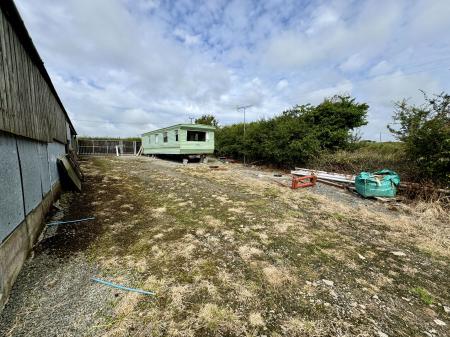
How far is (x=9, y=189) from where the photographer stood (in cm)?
233

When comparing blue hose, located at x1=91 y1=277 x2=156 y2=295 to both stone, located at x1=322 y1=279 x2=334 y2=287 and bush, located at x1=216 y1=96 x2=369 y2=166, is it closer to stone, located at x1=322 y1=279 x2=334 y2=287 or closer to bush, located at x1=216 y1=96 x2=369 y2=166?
stone, located at x1=322 y1=279 x2=334 y2=287

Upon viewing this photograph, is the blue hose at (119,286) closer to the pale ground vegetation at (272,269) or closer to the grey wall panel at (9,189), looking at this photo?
the pale ground vegetation at (272,269)

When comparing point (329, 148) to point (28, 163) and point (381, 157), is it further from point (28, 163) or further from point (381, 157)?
point (28, 163)

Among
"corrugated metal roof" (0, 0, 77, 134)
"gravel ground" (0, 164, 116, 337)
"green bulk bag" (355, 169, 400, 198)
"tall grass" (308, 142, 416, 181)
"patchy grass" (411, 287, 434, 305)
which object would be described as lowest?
"gravel ground" (0, 164, 116, 337)

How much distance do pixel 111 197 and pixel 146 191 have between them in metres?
0.98

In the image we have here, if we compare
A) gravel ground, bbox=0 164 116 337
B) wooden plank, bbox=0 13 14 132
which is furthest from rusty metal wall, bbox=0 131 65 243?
gravel ground, bbox=0 164 116 337

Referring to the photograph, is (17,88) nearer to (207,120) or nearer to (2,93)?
(2,93)

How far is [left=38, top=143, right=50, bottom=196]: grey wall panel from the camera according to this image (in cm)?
387

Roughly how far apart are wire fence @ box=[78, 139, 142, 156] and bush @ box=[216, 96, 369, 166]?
16.9 meters

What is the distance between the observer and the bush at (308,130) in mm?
9695

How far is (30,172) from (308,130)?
10.5 meters

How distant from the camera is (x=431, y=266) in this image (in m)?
2.60

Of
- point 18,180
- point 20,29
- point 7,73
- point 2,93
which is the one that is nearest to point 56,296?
point 18,180

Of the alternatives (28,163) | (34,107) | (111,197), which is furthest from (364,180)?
(34,107)
